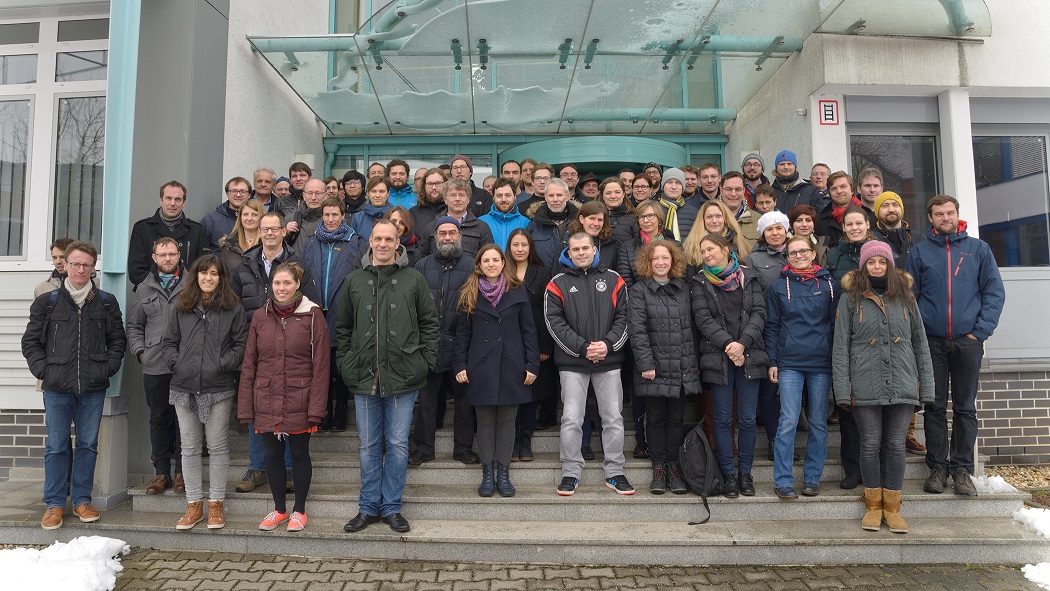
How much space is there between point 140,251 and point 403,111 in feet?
15.1

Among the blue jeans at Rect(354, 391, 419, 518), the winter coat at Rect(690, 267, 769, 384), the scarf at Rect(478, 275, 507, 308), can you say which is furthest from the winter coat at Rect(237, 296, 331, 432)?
the winter coat at Rect(690, 267, 769, 384)

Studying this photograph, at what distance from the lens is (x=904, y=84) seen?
267 inches

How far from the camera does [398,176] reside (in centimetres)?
618

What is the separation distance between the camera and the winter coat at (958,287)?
4508mm

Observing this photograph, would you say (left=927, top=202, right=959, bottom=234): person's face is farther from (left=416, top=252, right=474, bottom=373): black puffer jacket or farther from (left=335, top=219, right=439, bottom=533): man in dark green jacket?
(left=335, top=219, right=439, bottom=533): man in dark green jacket

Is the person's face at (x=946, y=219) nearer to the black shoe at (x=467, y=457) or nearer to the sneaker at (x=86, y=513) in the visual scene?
the sneaker at (x=86, y=513)

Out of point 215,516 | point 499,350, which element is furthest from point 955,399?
point 215,516

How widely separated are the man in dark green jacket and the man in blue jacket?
12.1 ft

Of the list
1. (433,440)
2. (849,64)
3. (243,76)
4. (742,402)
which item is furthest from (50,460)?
(849,64)

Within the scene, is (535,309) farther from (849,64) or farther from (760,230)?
(849,64)

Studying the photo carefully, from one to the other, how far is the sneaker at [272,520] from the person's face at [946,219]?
5.25m

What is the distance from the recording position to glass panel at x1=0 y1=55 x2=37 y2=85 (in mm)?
6641

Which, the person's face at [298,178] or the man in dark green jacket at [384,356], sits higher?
the person's face at [298,178]

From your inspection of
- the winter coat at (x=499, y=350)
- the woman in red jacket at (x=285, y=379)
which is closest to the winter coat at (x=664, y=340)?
the winter coat at (x=499, y=350)
